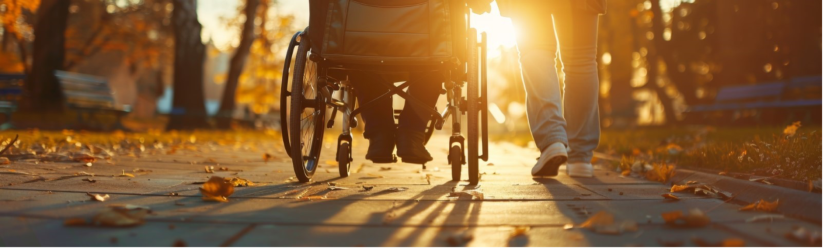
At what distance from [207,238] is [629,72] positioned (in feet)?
77.8

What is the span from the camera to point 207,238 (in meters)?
2.10

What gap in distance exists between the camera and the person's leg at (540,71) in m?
4.09

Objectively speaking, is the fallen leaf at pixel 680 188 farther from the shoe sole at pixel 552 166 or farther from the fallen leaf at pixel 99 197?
the fallen leaf at pixel 99 197

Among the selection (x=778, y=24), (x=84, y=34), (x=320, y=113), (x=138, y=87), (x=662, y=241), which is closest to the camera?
(x=662, y=241)

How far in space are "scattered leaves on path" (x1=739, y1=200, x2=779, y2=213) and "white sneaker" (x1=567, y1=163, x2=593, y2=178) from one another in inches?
61.4

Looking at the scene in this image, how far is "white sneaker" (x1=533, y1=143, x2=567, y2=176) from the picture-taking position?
12.9 ft

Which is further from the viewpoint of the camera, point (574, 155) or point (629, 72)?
point (629, 72)

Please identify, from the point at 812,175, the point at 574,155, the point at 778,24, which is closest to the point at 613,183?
the point at 574,155

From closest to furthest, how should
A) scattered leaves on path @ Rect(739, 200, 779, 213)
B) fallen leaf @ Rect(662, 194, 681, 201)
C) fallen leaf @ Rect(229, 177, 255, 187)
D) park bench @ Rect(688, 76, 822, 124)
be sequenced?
1. scattered leaves on path @ Rect(739, 200, 779, 213)
2. fallen leaf @ Rect(662, 194, 681, 201)
3. fallen leaf @ Rect(229, 177, 255, 187)
4. park bench @ Rect(688, 76, 822, 124)

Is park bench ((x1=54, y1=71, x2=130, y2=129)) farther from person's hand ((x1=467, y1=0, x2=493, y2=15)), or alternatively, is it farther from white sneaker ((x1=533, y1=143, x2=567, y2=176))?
white sneaker ((x1=533, y1=143, x2=567, y2=176))

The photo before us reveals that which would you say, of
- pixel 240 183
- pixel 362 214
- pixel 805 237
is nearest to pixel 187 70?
pixel 240 183

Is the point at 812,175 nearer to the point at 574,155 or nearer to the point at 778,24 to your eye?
the point at 574,155

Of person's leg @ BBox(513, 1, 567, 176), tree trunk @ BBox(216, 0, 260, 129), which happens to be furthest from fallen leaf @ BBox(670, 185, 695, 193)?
tree trunk @ BBox(216, 0, 260, 129)

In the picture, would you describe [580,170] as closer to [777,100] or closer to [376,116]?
[376,116]
